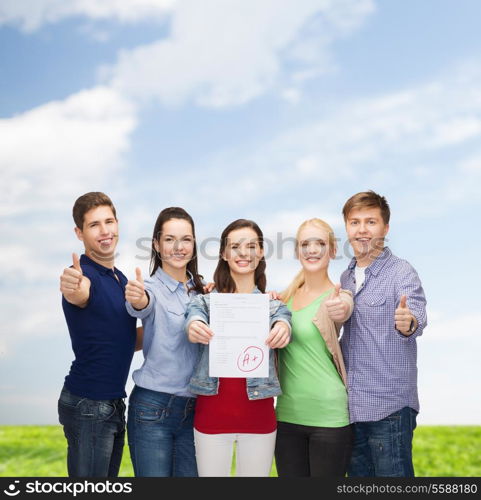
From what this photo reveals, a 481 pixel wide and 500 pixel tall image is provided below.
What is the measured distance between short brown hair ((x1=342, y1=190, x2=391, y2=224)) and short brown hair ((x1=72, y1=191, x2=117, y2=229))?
1.62 m

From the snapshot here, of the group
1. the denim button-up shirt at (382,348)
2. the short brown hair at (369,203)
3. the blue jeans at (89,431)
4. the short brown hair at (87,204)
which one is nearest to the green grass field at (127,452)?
the blue jeans at (89,431)

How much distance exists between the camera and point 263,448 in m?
3.77

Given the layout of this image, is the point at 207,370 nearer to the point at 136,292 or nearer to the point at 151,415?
the point at 151,415

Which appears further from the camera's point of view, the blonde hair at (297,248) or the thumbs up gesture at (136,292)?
the blonde hair at (297,248)

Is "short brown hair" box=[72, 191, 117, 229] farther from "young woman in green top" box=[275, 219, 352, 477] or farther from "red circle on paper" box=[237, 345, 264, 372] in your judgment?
"young woman in green top" box=[275, 219, 352, 477]

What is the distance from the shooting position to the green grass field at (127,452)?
793cm

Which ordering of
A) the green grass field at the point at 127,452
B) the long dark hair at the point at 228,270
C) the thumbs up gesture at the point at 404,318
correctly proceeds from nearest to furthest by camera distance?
the thumbs up gesture at the point at 404,318, the long dark hair at the point at 228,270, the green grass field at the point at 127,452

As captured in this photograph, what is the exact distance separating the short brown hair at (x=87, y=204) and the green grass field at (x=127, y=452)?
14.7ft

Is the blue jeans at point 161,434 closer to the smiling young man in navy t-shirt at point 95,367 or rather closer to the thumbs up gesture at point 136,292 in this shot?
the smiling young man in navy t-shirt at point 95,367

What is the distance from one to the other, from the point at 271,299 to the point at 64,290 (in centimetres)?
131

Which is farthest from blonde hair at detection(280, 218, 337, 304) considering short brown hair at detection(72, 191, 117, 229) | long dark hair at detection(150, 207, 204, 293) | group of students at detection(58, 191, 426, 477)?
short brown hair at detection(72, 191, 117, 229)

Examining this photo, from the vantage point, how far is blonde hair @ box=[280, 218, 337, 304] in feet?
13.7

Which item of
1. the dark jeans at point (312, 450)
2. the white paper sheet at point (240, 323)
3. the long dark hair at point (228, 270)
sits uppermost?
the long dark hair at point (228, 270)

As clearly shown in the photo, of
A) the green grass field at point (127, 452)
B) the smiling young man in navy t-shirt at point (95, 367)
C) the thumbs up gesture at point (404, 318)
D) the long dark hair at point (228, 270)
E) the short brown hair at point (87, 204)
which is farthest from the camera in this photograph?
the green grass field at point (127, 452)
